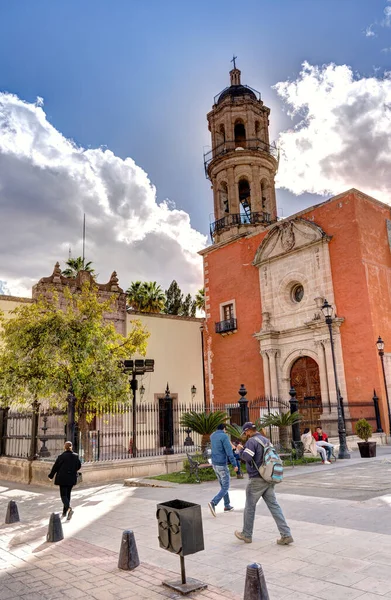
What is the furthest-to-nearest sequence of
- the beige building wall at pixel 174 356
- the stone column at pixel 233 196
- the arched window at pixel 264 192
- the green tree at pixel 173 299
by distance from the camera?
the green tree at pixel 173 299 → the arched window at pixel 264 192 → the stone column at pixel 233 196 → the beige building wall at pixel 174 356

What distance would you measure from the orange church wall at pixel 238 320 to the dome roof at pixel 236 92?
11.4 metres

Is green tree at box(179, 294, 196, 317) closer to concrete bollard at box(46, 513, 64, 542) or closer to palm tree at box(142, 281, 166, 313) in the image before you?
palm tree at box(142, 281, 166, 313)

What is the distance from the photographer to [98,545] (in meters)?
6.09

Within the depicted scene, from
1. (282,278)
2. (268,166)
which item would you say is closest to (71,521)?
(282,278)

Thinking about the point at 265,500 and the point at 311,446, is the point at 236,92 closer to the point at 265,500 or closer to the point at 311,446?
the point at 311,446

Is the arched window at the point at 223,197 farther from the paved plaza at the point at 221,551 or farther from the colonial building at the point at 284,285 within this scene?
the paved plaza at the point at 221,551

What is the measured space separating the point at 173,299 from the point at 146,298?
283 inches

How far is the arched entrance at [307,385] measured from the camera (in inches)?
821

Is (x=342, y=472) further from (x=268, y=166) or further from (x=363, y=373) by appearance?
(x=268, y=166)

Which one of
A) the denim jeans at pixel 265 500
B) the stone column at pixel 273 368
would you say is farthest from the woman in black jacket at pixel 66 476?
the stone column at pixel 273 368

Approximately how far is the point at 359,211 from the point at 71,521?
17769mm

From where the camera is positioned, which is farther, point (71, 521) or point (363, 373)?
point (363, 373)

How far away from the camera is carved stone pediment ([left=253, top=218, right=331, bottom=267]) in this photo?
21859 mm

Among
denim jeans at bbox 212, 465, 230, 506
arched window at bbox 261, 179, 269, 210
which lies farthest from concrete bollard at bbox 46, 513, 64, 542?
arched window at bbox 261, 179, 269, 210
